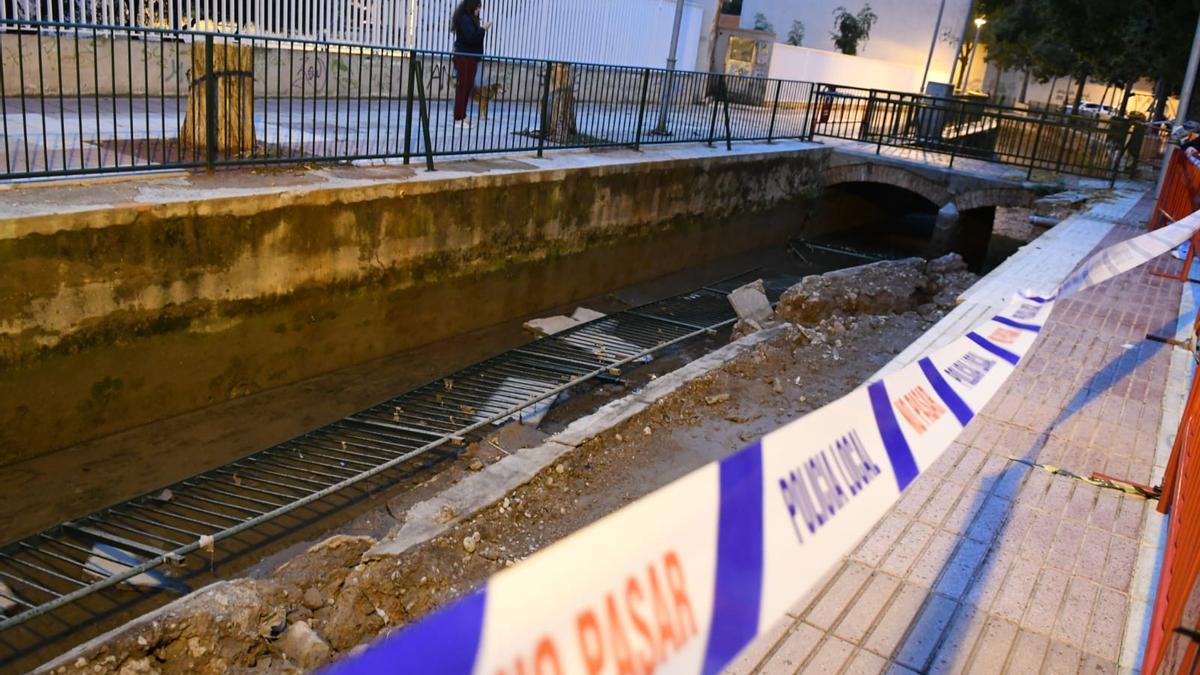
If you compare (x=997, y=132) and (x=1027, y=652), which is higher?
(x=997, y=132)

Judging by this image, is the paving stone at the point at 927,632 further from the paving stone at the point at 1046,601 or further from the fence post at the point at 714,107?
the fence post at the point at 714,107

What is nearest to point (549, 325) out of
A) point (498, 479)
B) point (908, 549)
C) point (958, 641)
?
point (498, 479)

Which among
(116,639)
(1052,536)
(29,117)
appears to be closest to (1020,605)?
(1052,536)

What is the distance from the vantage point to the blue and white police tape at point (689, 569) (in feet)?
4.20

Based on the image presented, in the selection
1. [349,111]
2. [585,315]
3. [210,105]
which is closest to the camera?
[210,105]

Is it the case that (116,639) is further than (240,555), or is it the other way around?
(240,555)

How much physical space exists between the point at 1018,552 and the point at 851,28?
140 feet

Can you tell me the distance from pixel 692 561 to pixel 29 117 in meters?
10.4

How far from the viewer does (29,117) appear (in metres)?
9.66

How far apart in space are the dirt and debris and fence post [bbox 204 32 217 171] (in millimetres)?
4333

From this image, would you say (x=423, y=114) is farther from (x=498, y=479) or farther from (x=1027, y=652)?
(x=1027, y=652)

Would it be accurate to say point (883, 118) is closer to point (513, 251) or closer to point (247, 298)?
point (513, 251)

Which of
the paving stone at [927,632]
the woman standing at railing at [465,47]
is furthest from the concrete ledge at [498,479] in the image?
the woman standing at railing at [465,47]

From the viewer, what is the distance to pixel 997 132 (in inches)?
727
